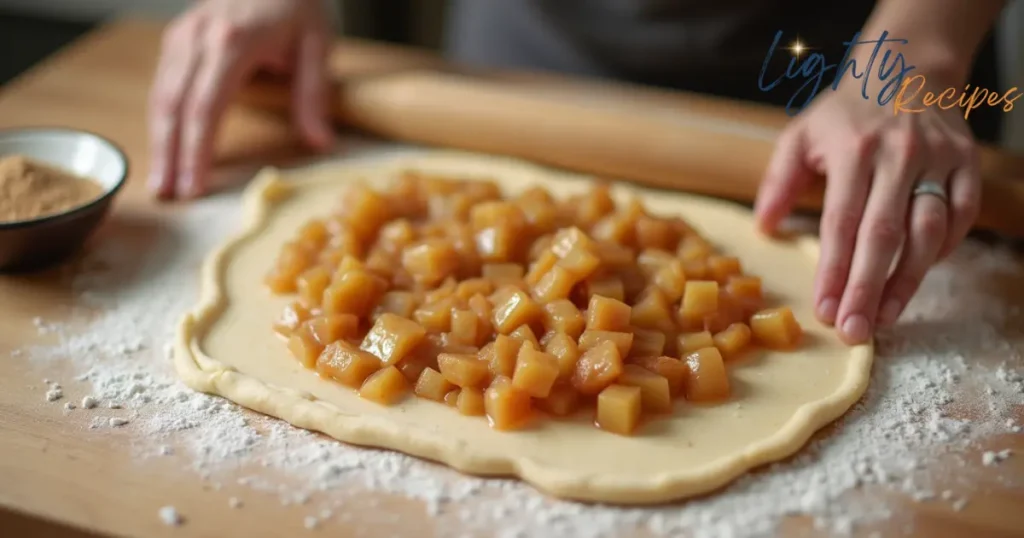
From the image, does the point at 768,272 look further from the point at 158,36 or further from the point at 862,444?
the point at 158,36

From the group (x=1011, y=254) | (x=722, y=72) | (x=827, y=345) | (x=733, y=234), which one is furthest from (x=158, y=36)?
(x=1011, y=254)

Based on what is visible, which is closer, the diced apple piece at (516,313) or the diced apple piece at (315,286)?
the diced apple piece at (516,313)

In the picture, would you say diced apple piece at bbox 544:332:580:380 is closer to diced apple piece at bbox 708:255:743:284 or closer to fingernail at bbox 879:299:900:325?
diced apple piece at bbox 708:255:743:284

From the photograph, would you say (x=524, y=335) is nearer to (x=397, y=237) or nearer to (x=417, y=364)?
(x=417, y=364)

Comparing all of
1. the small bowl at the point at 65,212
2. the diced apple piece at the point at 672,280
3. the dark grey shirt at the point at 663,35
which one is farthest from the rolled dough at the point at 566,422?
the dark grey shirt at the point at 663,35

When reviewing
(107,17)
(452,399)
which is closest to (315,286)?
(452,399)

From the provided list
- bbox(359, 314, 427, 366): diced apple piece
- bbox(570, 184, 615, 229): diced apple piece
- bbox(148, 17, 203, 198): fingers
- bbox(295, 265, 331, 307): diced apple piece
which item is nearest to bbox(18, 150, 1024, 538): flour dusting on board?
bbox(359, 314, 427, 366): diced apple piece

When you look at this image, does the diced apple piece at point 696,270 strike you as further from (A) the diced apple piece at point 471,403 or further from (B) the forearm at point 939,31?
(B) the forearm at point 939,31

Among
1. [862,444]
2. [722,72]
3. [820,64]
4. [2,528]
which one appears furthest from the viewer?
[722,72]
